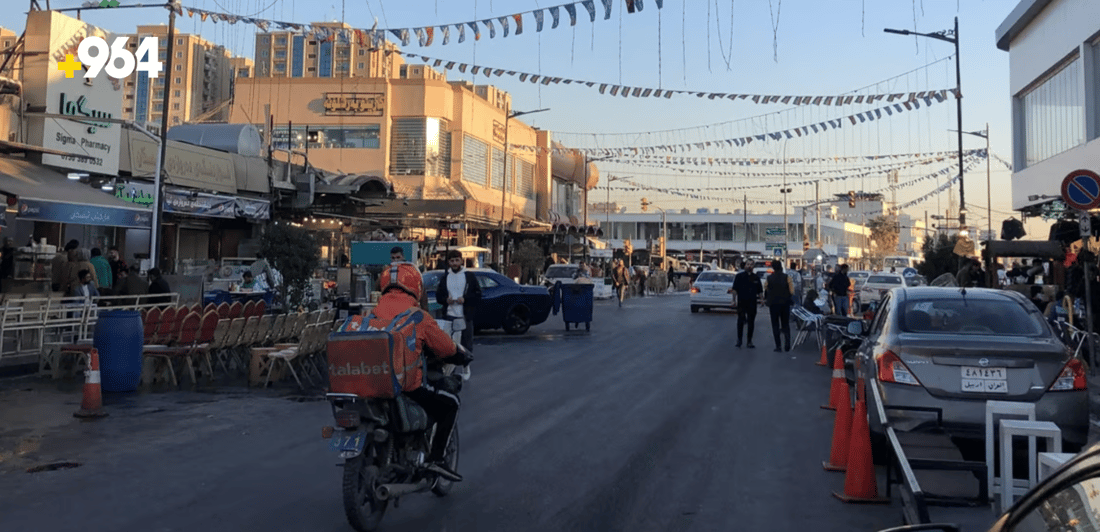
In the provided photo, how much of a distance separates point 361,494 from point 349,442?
0.33 m

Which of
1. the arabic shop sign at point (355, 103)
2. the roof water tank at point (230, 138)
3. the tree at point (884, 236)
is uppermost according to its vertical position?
the arabic shop sign at point (355, 103)

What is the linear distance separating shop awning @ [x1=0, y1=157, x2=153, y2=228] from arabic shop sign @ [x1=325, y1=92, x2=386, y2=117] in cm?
2859

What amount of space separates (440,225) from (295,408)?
2865cm

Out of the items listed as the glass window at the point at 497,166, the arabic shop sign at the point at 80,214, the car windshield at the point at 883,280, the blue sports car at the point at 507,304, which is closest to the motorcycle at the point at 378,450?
the arabic shop sign at the point at 80,214

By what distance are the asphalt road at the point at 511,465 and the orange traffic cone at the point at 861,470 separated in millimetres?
117

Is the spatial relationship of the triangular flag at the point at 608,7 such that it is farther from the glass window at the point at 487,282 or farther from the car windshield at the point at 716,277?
the car windshield at the point at 716,277

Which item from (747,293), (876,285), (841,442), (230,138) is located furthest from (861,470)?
(876,285)

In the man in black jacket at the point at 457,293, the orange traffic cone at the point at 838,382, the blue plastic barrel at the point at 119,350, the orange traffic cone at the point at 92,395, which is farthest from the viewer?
the man in black jacket at the point at 457,293

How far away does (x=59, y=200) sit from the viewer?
17.5m

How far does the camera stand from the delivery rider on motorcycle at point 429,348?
19.7 feet

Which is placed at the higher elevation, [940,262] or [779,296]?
[940,262]

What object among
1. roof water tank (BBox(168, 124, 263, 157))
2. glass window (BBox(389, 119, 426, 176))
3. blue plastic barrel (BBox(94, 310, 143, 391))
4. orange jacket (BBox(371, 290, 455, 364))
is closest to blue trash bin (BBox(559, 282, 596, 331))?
roof water tank (BBox(168, 124, 263, 157))

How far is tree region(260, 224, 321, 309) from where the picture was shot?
20.7m

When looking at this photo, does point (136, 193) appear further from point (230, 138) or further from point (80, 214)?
point (230, 138)
